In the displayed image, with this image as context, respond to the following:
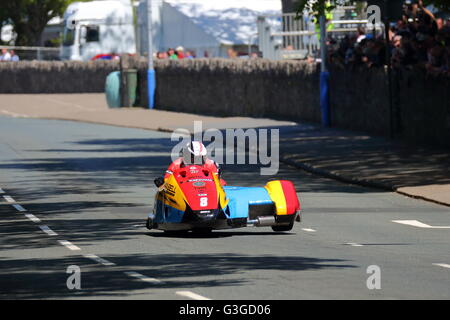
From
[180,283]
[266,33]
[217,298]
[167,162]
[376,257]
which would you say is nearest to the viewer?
[217,298]

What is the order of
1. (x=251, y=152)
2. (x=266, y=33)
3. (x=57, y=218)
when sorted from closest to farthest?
(x=57, y=218)
(x=251, y=152)
(x=266, y=33)

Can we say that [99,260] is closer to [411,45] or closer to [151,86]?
[411,45]

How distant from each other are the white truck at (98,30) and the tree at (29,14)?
1213cm

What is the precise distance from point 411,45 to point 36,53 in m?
44.1

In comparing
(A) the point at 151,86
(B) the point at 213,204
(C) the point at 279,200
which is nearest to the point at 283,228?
(C) the point at 279,200

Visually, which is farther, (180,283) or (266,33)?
(266,33)

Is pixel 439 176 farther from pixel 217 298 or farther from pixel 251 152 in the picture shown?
pixel 217 298

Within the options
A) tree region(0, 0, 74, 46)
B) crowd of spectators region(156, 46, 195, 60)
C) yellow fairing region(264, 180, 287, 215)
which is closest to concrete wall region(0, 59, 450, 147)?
crowd of spectators region(156, 46, 195, 60)

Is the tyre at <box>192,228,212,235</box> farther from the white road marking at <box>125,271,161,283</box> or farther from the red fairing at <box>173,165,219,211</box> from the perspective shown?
the white road marking at <box>125,271,161,283</box>

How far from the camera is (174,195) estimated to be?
1697cm

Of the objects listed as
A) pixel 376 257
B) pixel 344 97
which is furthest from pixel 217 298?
pixel 344 97

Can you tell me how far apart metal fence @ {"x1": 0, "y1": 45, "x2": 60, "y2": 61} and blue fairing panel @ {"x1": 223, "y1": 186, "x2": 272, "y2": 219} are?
53.1 m

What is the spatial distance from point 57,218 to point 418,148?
481 inches

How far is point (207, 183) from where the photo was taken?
55.6 ft
